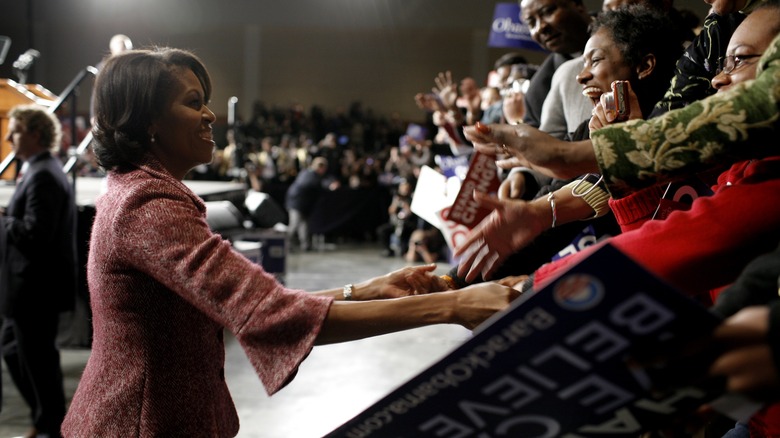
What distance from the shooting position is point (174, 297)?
1.32 meters

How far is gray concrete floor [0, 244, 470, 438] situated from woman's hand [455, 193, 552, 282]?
218cm

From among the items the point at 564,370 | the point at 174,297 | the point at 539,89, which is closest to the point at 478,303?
the point at 564,370

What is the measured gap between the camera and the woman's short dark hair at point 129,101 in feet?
4.69

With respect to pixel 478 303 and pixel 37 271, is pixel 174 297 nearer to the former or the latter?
pixel 478 303

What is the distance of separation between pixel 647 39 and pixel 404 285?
798 millimetres

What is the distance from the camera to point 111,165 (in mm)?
1444

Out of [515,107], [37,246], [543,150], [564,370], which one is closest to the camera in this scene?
[564,370]

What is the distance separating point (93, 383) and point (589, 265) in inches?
38.7

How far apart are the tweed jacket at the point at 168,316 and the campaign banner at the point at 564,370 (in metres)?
0.28

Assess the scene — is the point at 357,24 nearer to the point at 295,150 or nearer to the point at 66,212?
the point at 295,150

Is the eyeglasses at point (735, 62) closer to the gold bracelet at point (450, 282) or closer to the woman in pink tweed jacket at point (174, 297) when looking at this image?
the woman in pink tweed jacket at point (174, 297)

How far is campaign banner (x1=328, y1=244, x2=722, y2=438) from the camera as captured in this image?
28.6 inches

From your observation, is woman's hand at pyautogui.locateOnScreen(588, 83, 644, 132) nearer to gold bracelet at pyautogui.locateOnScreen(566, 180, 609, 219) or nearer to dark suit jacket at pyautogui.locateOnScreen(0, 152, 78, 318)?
gold bracelet at pyautogui.locateOnScreen(566, 180, 609, 219)

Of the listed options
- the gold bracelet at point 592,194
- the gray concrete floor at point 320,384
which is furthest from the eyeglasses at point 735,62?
the gray concrete floor at point 320,384
